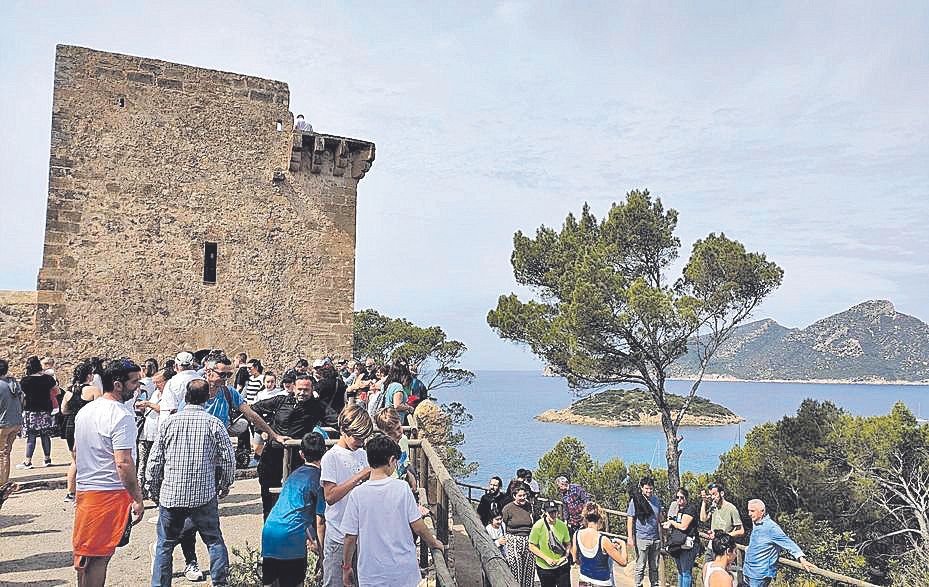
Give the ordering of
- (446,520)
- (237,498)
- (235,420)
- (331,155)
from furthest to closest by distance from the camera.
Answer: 1. (331,155)
2. (237,498)
3. (235,420)
4. (446,520)

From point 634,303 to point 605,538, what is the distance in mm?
11496

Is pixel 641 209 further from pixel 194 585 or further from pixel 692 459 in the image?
pixel 692 459

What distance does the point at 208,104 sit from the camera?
12.8 meters

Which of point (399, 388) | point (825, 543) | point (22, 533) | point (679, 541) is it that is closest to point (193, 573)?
point (22, 533)

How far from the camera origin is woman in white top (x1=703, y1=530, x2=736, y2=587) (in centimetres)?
513

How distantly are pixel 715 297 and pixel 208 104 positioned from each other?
1395 centimetres

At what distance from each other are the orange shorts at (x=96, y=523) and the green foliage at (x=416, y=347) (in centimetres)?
2162

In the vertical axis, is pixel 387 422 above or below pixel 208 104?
below

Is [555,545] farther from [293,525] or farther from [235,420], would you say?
[235,420]

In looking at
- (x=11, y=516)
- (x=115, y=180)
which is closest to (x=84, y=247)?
(x=115, y=180)

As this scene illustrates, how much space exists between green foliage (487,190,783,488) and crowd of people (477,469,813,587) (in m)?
9.28

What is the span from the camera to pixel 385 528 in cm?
344

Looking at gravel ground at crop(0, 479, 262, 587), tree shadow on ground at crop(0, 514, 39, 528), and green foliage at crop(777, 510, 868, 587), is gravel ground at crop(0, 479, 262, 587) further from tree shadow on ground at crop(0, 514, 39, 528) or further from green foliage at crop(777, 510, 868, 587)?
green foliage at crop(777, 510, 868, 587)

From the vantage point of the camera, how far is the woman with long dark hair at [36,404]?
8.05 m
